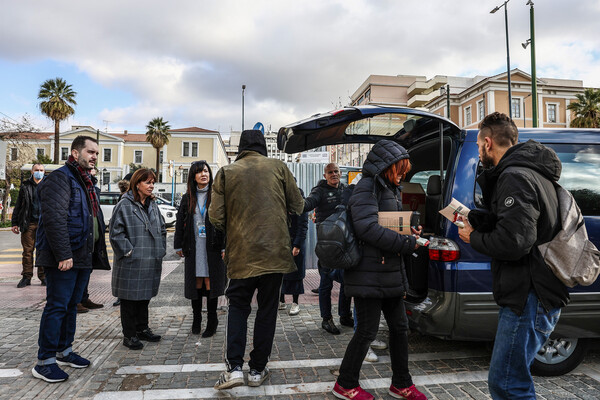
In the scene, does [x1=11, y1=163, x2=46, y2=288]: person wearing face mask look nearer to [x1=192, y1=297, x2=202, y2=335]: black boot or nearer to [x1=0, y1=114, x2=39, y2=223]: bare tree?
[x1=192, y1=297, x2=202, y2=335]: black boot

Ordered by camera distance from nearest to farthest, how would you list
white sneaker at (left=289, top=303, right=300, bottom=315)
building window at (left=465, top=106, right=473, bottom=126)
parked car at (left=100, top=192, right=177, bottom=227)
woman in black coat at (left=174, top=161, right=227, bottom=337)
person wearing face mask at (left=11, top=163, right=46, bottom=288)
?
woman in black coat at (left=174, top=161, right=227, bottom=337) < white sneaker at (left=289, top=303, right=300, bottom=315) < person wearing face mask at (left=11, top=163, right=46, bottom=288) < parked car at (left=100, top=192, right=177, bottom=227) < building window at (left=465, top=106, right=473, bottom=126)

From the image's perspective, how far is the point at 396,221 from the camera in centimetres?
303

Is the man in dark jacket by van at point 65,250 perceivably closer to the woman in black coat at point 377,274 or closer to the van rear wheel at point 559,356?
the woman in black coat at point 377,274

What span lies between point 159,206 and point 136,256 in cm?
1754

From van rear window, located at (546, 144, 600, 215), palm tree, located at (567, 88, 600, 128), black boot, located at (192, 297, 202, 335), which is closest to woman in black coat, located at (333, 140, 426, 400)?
van rear window, located at (546, 144, 600, 215)

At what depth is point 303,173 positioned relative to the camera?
9.98 m

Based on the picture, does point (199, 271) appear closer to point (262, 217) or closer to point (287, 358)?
point (287, 358)

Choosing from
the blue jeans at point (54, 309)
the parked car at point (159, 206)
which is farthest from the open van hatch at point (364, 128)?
the parked car at point (159, 206)

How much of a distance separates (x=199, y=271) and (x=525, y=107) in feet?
146

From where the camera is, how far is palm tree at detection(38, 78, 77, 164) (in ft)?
122

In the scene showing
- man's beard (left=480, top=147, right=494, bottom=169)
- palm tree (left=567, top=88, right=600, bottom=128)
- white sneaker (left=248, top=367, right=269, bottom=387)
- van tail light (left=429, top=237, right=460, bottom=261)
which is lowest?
white sneaker (left=248, top=367, right=269, bottom=387)

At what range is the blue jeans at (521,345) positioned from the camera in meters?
2.08

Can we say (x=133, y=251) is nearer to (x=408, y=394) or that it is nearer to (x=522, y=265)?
(x=408, y=394)

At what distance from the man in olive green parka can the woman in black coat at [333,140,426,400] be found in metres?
0.63
